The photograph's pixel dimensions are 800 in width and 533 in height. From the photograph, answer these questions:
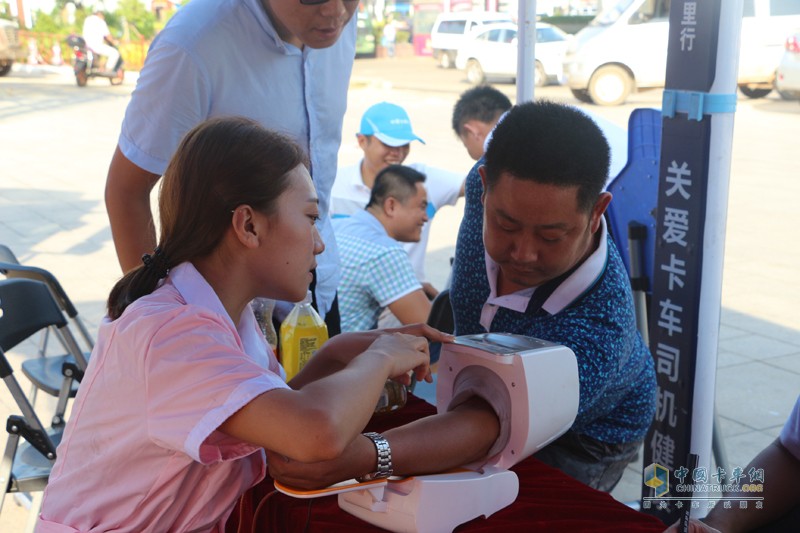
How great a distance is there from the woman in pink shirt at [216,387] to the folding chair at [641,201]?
1.58m

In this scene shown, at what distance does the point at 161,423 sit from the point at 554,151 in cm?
81

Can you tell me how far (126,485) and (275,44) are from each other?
109 cm

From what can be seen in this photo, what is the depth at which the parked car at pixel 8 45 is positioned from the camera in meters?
20.1

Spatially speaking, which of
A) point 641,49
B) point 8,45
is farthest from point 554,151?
point 8,45

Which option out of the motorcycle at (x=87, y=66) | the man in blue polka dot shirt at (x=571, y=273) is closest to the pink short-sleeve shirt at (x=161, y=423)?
the man in blue polka dot shirt at (x=571, y=273)

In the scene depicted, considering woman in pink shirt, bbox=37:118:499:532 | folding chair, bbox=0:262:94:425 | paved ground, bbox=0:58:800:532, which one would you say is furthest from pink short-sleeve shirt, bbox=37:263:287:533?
paved ground, bbox=0:58:800:532

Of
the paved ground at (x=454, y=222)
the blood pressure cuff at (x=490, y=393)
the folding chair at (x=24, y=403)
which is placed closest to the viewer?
the blood pressure cuff at (x=490, y=393)

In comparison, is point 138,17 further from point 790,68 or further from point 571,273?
point 571,273

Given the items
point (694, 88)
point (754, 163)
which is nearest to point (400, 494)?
point (694, 88)

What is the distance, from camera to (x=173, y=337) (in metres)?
1.28

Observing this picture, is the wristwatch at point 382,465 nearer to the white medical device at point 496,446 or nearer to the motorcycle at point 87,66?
the white medical device at point 496,446

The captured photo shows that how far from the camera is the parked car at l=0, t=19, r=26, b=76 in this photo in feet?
66.0

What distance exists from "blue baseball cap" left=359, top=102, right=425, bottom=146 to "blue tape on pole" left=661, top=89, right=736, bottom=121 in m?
2.33

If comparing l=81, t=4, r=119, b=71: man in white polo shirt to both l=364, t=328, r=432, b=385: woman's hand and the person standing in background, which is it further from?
l=364, t=328, r=432, b=385: woman's hand
